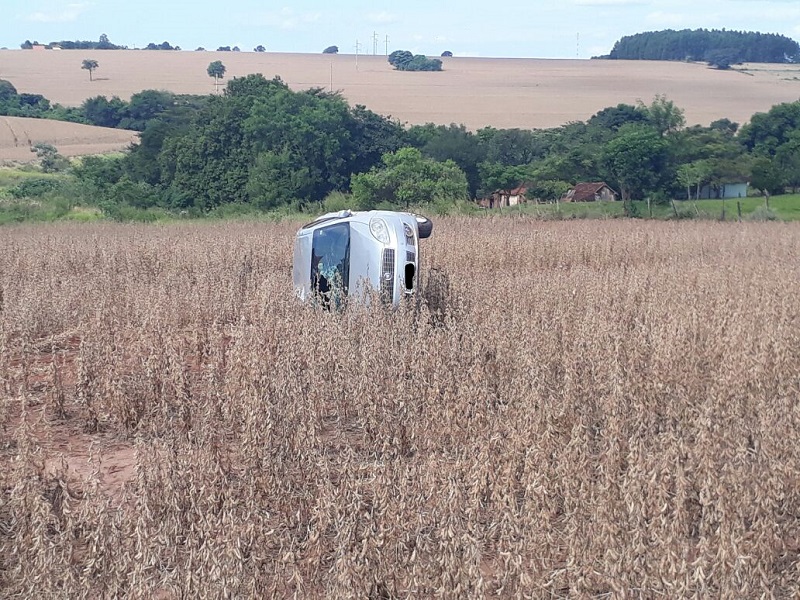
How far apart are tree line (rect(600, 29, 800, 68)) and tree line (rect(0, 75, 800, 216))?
72586mm

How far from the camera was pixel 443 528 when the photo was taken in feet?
14.2

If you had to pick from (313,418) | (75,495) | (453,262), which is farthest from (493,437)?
(453,262)

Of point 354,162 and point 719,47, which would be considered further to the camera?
point 719,47

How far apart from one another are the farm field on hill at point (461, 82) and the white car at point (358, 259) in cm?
5174

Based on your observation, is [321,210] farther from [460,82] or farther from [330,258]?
[460,82]

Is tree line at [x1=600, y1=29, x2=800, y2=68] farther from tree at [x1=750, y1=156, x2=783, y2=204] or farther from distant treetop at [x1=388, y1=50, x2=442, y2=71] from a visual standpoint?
tree at [x1=750, y1=156, x2=783, y2=204]

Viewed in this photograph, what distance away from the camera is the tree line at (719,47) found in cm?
10938

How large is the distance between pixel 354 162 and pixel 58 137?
1076 inches

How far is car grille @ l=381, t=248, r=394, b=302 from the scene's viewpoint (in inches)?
394

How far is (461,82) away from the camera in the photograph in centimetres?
8944

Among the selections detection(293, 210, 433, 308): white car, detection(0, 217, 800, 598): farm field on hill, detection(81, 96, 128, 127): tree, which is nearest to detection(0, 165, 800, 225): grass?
detection(0, 217, 800, 598): farm field on hill

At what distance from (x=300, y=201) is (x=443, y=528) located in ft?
93.6

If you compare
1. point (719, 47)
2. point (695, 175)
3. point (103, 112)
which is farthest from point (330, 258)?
point (719, 47)

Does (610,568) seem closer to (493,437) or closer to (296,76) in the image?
(493,437)
